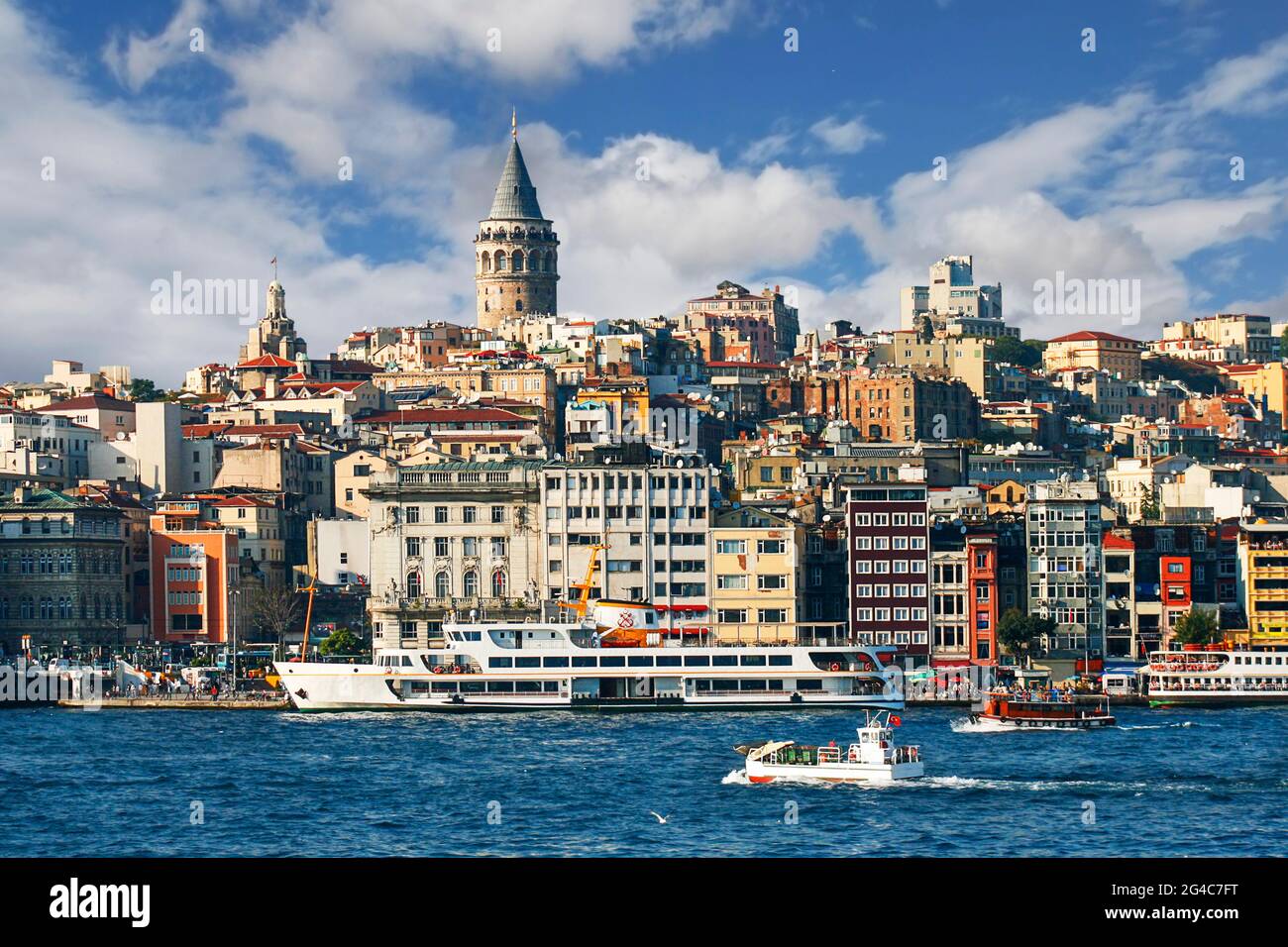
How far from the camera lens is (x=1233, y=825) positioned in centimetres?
4178

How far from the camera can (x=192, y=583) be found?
102 meters

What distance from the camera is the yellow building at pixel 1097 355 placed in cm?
18450

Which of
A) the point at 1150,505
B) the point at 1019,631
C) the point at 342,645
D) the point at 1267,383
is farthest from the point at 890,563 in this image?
the point at 1267,383

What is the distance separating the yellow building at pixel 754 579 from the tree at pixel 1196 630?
619 inches

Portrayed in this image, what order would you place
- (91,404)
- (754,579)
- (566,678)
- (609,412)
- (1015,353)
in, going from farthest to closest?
(1015,353) < (609,412) < (91,404) < (754,579) < (566,678)

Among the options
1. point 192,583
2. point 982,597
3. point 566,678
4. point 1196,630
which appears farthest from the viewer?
point 192,583

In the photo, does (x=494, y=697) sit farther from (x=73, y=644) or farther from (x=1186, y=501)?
(x=1186, y=501)

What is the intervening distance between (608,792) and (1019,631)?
4173 centimetres

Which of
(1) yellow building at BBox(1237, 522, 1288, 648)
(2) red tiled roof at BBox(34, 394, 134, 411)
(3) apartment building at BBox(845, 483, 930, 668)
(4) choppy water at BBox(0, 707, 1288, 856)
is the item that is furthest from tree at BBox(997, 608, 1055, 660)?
(2) red tiled roof at BBox(34, 394, 134, 411)

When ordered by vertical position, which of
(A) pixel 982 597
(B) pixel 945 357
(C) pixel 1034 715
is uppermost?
(B) pixel 945 357

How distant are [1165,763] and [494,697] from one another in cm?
2969

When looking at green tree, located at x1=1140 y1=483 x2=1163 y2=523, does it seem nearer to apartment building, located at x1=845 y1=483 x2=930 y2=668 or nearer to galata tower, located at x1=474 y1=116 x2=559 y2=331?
apartment building, located at x1=845 y1=483 x2=930 y2=668

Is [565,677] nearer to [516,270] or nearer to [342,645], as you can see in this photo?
[342,645]
